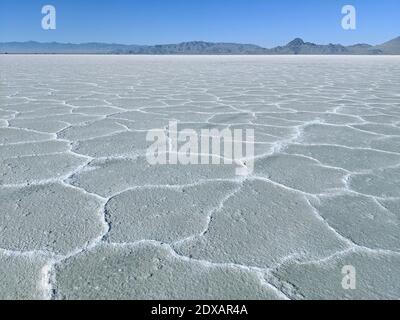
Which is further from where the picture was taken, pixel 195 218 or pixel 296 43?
pixel 296 43

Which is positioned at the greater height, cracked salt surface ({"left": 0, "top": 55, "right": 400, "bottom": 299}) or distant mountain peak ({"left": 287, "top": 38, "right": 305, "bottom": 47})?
distant mountain peak ({"left": 287, "top": 38, "right": 305, "bottom": 47})

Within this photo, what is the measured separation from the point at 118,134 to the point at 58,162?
72 centimetres

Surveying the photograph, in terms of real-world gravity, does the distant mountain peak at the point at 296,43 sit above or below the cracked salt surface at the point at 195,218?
above

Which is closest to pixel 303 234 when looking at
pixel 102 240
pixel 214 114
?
pixel 102 240

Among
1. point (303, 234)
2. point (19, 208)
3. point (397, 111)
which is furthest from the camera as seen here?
point (397, 111)

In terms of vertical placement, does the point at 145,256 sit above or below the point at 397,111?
below

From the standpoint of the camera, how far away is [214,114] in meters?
3.64

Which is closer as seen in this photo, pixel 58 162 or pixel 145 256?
pixel 145 256

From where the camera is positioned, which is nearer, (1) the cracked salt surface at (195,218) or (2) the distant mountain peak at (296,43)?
(1) the cracked salt surface at (195,218)

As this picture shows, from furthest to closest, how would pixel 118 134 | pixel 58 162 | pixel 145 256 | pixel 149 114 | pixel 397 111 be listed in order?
pixel 397 111
pixel 149 114
pixel 118 134
pixel 58 162
pixel 145 256

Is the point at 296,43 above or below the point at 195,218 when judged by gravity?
above

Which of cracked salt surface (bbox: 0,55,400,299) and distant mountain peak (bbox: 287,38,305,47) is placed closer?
cracked salt surface (bbox: 0,55,400,299)
